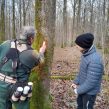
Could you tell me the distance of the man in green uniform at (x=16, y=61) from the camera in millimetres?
5184

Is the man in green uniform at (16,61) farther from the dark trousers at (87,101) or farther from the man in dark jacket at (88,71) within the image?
the dark trousers at (87,101)

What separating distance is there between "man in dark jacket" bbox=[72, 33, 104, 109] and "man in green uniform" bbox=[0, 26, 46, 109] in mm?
825

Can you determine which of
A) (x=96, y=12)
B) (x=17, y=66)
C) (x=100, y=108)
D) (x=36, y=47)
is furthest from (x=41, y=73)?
(x=96, y=12)

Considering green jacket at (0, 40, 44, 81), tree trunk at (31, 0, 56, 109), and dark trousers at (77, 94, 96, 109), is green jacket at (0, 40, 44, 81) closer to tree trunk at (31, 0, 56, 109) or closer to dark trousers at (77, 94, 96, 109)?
tree trunk at (31, 0, 56, 109)

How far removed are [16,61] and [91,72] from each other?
1.32m

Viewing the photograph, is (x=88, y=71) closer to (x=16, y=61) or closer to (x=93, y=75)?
(x=93, y=75)

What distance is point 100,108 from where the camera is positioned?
747 centimetres

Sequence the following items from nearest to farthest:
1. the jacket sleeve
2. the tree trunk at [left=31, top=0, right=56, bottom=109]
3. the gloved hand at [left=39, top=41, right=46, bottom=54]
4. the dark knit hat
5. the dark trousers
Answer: the jacket sleeve, the dark knit hat, the dark trousers, the gloved hand at [left=39, top=41, right=46, bottom=54], the tree trunk at [left=31, top=0, right=56, bottom=109]

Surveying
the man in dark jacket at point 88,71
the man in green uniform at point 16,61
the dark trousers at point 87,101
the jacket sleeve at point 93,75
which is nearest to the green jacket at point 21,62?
the man in green uniform at point 16,61

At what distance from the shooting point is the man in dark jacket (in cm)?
514

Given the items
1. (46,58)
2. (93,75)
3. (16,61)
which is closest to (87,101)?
(93,75)

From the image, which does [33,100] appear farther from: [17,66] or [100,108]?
[100,108]

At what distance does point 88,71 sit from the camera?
5164 millimetres

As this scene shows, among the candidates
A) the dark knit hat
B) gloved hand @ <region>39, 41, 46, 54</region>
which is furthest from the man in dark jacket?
gloved hand @ <region>39, 41, 46, 54</region>
